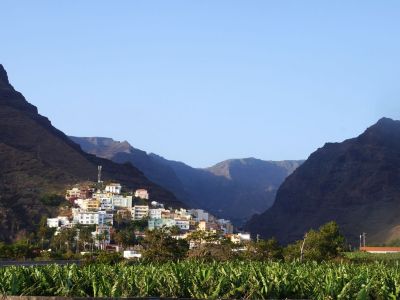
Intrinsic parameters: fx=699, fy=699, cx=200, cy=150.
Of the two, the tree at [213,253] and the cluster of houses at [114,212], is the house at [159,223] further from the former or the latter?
the tree at [213,253]

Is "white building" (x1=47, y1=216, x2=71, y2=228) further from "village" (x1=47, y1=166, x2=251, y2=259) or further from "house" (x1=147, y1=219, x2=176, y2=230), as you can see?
"house" (x1=147, y1=219, x2=176, y2=230)

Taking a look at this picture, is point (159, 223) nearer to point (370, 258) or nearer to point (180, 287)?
point (370, 258)

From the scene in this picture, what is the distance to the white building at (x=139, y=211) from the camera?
149 metres

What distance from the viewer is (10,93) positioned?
194625 mm

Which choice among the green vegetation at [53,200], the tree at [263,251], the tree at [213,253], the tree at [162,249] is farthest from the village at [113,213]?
the tree at [213,253]

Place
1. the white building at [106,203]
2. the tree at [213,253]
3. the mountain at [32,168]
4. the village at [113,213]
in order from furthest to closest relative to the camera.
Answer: the white building at [106,203]
the village at [113,213]
the mountain at [32,168]
the tree at [213,253]

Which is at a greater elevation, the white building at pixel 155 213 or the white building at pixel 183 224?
the white building at pixel 155 213

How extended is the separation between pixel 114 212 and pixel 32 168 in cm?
1936

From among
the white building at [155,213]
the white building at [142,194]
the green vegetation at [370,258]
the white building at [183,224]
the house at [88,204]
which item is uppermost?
the white building at [142,194]

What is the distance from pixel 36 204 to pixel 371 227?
83.6 meters

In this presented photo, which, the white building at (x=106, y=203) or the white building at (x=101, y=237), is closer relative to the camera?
the white building at (x=101, y=237)

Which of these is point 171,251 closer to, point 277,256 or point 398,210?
point 277,256

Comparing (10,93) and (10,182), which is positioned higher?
(10,93)

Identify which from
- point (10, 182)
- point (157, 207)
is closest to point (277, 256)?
point (10, 182)
